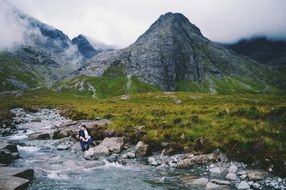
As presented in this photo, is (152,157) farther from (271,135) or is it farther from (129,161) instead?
Answer: (271,135)

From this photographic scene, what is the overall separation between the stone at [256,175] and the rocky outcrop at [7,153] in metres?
16.9

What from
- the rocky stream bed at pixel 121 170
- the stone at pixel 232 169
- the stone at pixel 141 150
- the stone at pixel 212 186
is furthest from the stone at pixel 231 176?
the stone at pixel 141 150

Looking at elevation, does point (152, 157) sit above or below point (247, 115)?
below

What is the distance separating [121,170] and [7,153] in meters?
9.09

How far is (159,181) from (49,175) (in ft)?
22.8

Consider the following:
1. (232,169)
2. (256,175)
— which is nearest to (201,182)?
(232,169)

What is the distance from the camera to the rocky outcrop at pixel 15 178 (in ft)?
51.0

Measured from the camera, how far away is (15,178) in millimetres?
16719

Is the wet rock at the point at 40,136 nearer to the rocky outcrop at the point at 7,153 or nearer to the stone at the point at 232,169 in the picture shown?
the rocky outcrop at the point at 7,153

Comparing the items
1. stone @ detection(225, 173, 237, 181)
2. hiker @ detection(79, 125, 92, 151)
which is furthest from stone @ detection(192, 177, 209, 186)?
hiker @ detection(79, 125, 92, 151)

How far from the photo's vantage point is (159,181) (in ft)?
61.0

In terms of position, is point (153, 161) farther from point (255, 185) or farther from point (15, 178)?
point (15, 178)

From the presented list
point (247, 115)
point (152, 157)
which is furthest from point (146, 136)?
point (247, 115)

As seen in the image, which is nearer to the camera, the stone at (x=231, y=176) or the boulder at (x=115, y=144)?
the stone at (x=231, y=176)
